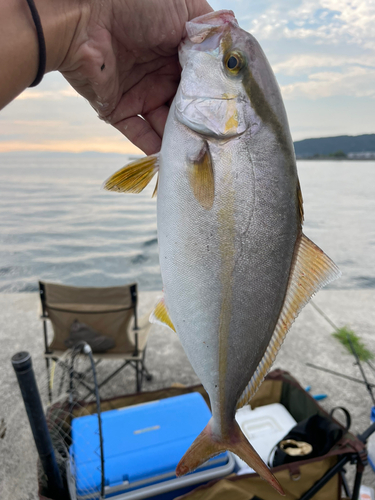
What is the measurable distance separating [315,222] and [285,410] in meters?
20.4

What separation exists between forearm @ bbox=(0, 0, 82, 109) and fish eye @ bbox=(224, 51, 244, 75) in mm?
581

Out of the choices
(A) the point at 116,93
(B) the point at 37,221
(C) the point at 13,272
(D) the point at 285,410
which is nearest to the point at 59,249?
(C) the point at 13,272

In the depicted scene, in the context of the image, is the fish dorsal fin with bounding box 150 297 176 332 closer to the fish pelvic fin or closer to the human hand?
the fish pelvic fin

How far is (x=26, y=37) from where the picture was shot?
3.60ft

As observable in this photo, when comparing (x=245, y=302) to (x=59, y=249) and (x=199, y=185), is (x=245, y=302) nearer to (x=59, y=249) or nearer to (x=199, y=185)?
(x=199, y=185)

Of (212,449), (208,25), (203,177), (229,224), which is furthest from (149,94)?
(212,449)

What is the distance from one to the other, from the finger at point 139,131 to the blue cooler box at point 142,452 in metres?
1.72

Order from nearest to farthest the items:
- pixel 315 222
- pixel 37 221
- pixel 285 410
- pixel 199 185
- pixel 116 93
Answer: pixel 199 185 → pixel 116 93 → pixel 285 410 → pixel 37 221 → pixel 315 222

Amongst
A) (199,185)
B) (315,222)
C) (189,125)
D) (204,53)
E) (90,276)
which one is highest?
(204,53)

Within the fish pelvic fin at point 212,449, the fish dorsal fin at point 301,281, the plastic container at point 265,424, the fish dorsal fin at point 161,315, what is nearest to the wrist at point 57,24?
the fish dorsal fin at point 161,315

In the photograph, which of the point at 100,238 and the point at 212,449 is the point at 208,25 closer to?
the point at 212,449

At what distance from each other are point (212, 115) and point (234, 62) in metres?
0.21

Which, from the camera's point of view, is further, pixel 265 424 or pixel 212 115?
pixel 265 424

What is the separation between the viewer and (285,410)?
331 centimetres
